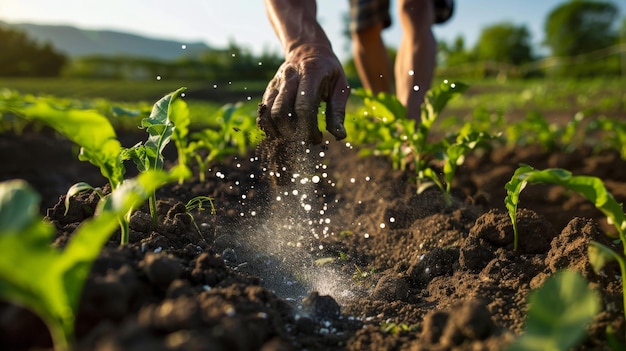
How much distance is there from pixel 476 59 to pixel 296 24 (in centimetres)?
6612

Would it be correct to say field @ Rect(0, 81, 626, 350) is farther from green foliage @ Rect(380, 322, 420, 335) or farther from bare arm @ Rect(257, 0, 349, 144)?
bare arm @ Rect(257, 0, 349, 144)

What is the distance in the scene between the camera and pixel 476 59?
64438 mm

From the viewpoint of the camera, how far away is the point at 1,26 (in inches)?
1464

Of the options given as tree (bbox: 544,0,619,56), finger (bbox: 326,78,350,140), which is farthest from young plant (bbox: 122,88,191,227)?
tree (bbox: 544,0,619,56)

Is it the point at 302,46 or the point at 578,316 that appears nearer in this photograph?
the point at 578,316

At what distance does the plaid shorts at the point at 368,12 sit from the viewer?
4535 millimetres

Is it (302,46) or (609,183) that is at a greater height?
(302,46)

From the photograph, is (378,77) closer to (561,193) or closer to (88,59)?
(561,193)

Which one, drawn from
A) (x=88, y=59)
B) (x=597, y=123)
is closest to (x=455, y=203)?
(x=597, y=123)

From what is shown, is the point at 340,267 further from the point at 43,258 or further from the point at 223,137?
the point at 223,137

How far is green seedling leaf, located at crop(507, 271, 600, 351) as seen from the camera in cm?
96

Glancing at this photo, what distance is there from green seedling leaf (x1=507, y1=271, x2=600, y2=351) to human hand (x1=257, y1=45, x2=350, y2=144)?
4.53 ft

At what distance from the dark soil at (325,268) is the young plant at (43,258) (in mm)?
76

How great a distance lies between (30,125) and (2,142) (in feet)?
4.76
